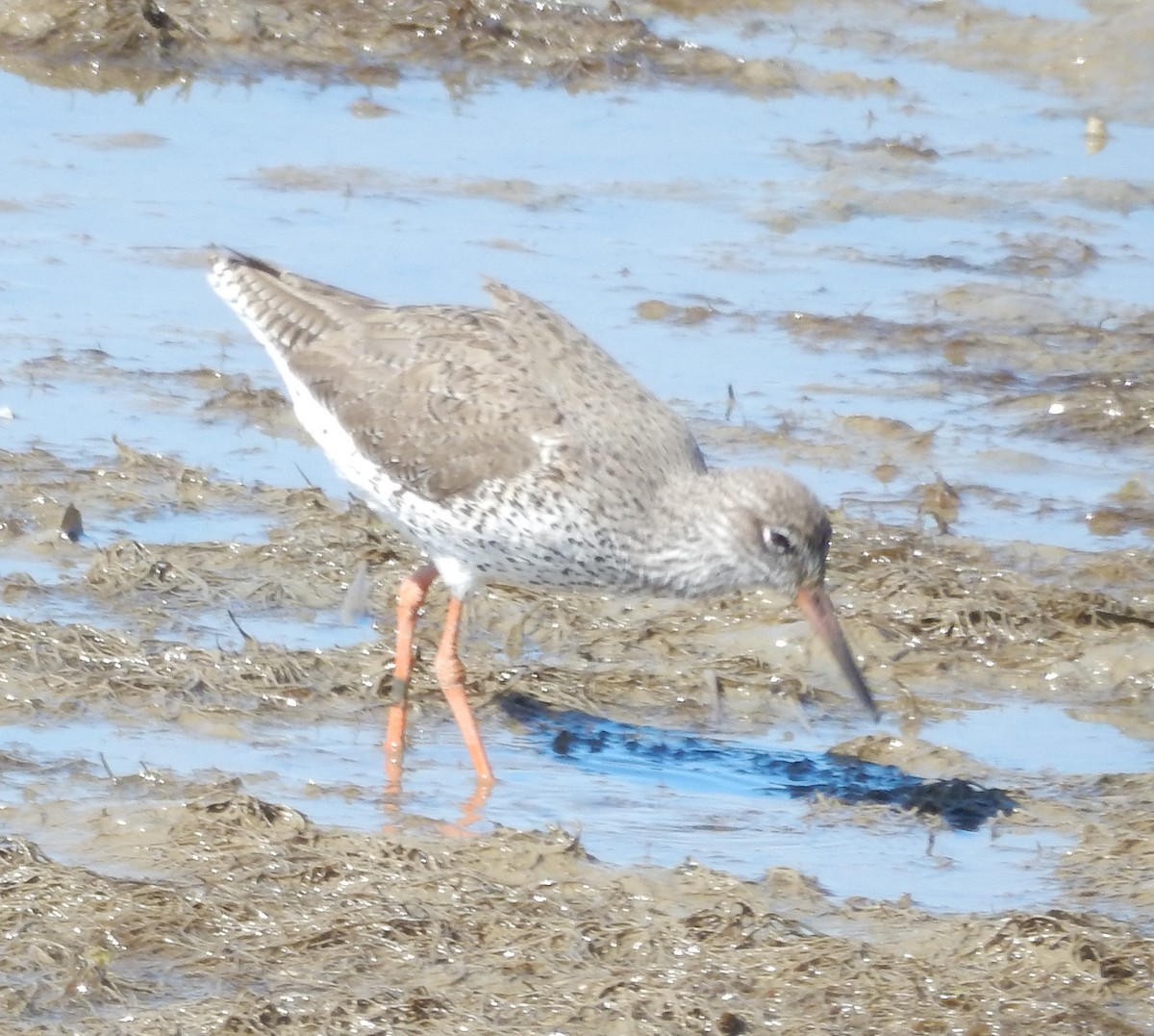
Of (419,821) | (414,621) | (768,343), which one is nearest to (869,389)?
(768,343)

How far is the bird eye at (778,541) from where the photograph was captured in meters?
7.45

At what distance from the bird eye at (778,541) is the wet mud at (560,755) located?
2.65 feet

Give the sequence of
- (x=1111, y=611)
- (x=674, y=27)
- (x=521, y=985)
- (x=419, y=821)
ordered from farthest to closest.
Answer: (x=674, y=27)
(x=1111, y=611)
(x=419, y=821)
(x=521, y=985)

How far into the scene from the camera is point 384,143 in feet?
48.4

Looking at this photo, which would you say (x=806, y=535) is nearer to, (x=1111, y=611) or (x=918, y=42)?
(x=1111, y=611)

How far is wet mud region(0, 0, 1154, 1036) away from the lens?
18.8 feet

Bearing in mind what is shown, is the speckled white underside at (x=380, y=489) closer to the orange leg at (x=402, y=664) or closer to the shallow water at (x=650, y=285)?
the orange leg at (x=402, y=664)

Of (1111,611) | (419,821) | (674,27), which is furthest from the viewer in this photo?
(674,27)

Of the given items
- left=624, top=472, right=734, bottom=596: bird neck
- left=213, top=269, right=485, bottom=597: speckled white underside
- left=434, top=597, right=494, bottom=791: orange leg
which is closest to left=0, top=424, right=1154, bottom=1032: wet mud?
left=434, top=597, right=494, bottom=791: orange leg

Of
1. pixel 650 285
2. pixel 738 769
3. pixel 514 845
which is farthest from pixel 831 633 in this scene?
pixel 650 285

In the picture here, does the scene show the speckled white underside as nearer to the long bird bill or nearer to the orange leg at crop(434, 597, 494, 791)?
the orange leg at crop(434, 597, 494, 791)

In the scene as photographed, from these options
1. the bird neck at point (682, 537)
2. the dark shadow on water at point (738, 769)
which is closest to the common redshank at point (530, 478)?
the bird neck at point (682, 537)

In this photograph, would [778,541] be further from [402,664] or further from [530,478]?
[402,664]

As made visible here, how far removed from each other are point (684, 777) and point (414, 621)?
1139mm
